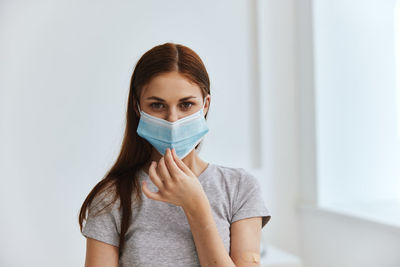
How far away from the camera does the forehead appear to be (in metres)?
0.85

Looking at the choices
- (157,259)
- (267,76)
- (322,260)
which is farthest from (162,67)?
(322,260)

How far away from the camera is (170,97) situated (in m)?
0.86

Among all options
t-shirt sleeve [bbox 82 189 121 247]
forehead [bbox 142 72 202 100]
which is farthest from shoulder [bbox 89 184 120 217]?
forehead [bbox 142 72 202 100]

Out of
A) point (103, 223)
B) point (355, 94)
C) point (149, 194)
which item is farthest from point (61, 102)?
point (355, 94)

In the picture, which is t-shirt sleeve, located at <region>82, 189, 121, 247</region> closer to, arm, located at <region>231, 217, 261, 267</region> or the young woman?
the young woman

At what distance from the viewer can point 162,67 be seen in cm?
87

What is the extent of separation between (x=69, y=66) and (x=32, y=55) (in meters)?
0.16

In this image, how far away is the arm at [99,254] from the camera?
0.86 metres

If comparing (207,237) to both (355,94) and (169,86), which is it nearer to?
(169,86)

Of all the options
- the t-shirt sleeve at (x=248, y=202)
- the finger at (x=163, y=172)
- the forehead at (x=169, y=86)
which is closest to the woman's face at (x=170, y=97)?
the forehead at (x=169, y=86)

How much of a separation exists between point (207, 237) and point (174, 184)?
120 mm

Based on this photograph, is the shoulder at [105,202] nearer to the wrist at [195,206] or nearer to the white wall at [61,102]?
the wrist at [195,206]

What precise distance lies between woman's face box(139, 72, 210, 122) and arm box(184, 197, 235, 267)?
19cm

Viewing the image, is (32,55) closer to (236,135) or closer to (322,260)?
(236,135)
